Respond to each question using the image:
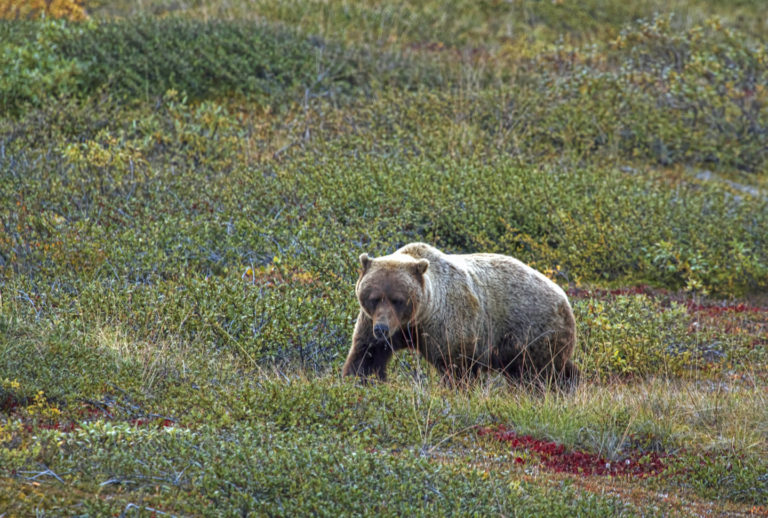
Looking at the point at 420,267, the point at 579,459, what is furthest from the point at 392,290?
the point at 579,459

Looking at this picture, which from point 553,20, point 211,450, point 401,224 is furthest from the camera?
point 553,20

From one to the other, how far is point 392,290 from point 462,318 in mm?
770

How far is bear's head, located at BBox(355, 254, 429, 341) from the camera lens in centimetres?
659

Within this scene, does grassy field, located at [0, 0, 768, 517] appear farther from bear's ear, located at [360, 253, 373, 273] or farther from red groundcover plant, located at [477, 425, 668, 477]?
bear's ear, located at [360, 253, 373, 273]

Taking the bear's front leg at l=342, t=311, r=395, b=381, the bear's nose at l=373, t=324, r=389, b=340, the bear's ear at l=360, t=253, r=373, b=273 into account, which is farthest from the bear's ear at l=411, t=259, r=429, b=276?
the bear's nose at l=373, t=324, r=389, b=340

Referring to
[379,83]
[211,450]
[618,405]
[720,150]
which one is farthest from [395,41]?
[211,450]

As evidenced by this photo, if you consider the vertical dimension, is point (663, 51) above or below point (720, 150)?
above

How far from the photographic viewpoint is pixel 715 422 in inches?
263

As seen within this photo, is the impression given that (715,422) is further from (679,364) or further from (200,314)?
(200,314)

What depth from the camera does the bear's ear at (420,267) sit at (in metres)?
6.84

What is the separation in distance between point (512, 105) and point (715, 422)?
10715mm

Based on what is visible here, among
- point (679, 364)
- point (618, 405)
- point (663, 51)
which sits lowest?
point (679, 364)

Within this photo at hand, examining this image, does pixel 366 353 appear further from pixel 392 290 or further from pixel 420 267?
pixel 420 267

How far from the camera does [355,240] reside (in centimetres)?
1045
